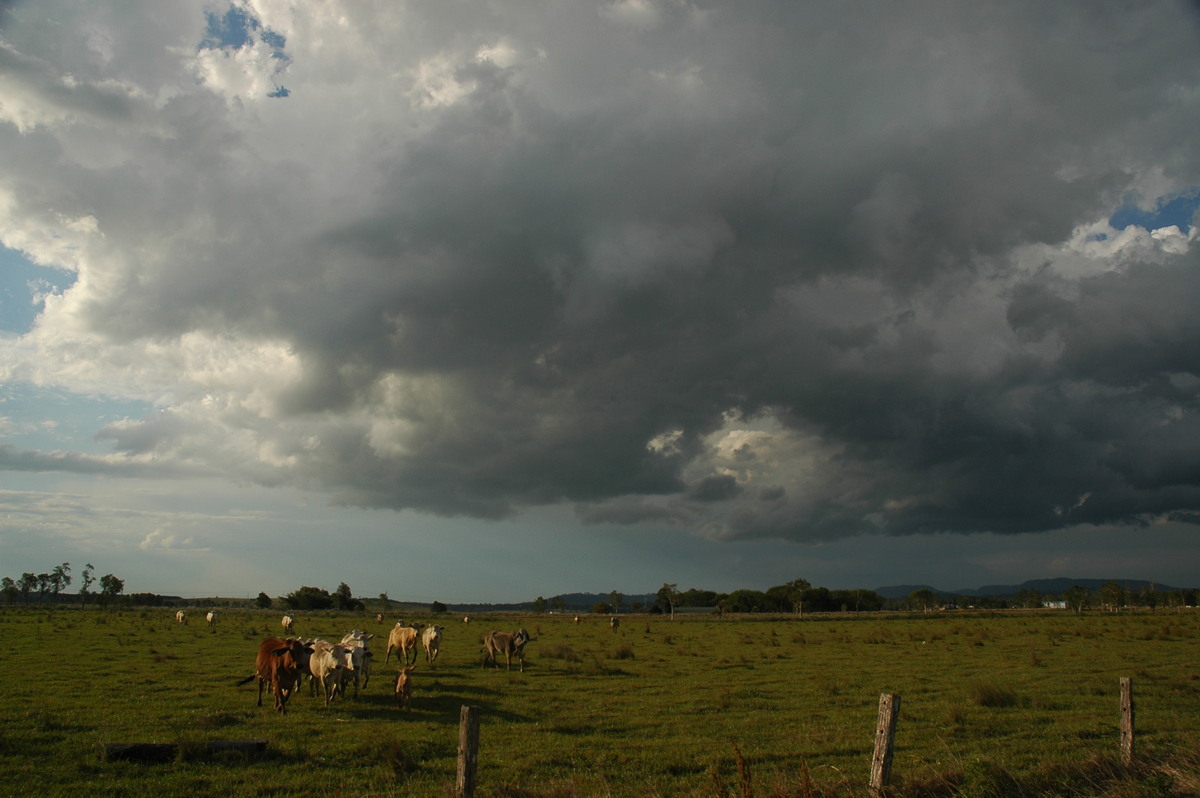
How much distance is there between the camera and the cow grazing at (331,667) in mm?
19859

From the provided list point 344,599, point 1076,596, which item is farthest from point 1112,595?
point 344,599

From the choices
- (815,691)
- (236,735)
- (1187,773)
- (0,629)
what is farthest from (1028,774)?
(0,629)

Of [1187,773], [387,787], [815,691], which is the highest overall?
[1187,773]

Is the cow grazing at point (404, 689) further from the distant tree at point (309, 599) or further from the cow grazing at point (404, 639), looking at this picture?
the distant tree at point (309, 599)

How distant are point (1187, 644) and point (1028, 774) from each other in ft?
142

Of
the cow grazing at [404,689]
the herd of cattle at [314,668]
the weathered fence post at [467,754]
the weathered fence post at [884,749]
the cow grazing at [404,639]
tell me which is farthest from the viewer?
the cow grazing at [404,639]

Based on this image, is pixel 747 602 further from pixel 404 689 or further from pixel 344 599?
pixel 404 689

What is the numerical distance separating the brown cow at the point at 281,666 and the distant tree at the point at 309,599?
447 ft

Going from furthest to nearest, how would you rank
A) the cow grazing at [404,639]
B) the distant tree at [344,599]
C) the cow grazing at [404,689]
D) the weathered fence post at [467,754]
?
the distant tree at [344,599], the cow grazing at [404,639], the cow grazing at [404,689], the weathered fence post at [467,754]

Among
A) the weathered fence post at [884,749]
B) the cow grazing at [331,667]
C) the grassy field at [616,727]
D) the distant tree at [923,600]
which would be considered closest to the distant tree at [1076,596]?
the distant tree at [923,600]

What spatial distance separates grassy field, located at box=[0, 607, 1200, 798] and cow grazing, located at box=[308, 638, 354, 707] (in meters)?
0.57

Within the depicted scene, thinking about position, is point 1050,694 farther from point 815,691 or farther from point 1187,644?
point 1187,644

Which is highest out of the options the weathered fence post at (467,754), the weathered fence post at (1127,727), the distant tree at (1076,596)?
the weathered fence post at (467,754)

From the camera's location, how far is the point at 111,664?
28.0 m
